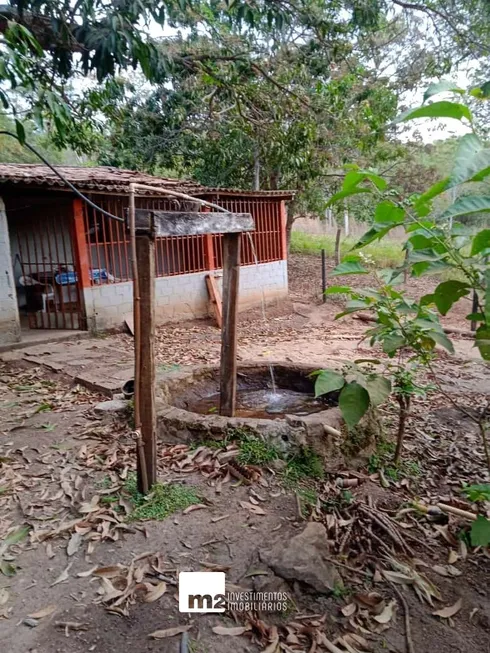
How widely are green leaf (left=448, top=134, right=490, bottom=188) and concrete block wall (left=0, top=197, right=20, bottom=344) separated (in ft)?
23.9

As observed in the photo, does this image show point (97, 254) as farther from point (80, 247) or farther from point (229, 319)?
point (229, 319)

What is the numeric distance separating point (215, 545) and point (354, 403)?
1127 mm

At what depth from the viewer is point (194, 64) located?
5.67 metres

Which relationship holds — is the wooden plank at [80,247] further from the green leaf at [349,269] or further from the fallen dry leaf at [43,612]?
the green leaf at [349,269]

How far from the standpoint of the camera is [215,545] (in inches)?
99.6

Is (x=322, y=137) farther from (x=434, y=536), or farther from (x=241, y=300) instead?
(x=434, y=536)

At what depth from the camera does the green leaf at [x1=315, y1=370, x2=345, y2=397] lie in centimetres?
217

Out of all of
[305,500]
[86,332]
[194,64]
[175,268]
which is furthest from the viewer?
[175,268]

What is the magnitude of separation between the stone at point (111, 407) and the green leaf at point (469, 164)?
3578 millimetres

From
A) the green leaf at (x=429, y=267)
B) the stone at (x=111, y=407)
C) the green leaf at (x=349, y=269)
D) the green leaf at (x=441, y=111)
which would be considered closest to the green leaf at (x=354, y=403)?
the green leaf at (x=349, y=269)

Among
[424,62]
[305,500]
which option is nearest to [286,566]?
[305,500]

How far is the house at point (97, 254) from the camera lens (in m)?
7.57

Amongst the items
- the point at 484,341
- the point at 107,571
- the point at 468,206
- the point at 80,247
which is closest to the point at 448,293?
the point at 484,341

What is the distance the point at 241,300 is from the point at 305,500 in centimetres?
783
